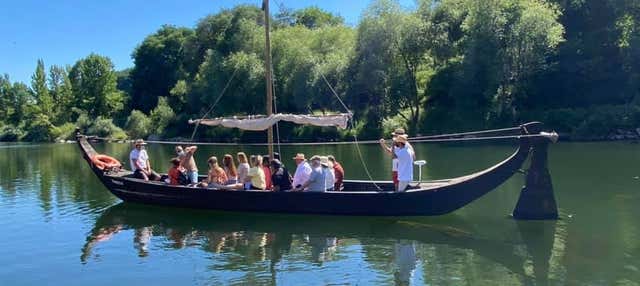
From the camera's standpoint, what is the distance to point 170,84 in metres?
92.0

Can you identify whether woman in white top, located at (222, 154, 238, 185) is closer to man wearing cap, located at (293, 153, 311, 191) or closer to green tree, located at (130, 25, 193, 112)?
man wearing cap, located at (293, 153, 311, 191)

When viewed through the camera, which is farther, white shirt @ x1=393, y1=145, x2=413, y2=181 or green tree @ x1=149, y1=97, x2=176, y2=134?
green tree @ x1=149, y1=97, x2=176, y2=134

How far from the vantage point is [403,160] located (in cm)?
1518

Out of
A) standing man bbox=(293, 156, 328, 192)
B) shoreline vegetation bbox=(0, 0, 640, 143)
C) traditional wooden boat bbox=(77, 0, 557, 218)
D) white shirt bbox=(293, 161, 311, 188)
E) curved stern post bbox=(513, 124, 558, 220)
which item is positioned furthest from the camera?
shoreline vegetation bbox=(0, 0, 640, 143)

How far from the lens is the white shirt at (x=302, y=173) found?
16281 mm

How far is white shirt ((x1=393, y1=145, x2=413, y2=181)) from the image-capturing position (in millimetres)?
15031

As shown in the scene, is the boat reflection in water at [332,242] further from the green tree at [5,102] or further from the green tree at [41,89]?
the green tree at [5,102]

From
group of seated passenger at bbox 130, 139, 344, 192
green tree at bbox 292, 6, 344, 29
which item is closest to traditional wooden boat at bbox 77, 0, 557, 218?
group of seated passenger at bbox 130, 139, 344, 192

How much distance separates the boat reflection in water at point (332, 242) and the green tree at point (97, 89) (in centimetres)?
8239

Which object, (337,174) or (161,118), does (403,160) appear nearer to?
(337,174)

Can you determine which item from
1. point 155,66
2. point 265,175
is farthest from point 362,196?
point 155,66

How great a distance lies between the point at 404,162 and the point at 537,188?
3.53 m

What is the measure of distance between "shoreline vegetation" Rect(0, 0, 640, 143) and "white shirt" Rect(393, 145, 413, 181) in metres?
34.0

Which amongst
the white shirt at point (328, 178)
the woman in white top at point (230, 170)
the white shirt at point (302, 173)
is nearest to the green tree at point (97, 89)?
the woman in white top at point (230, 170)
